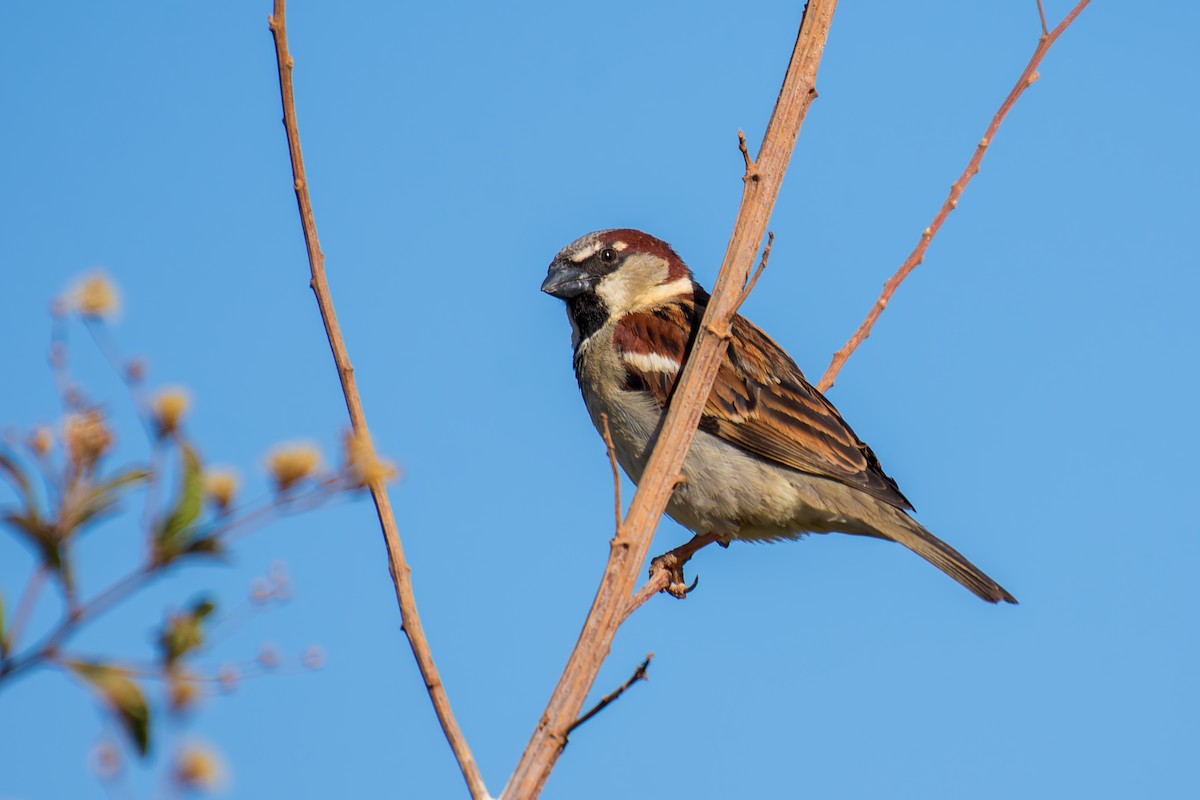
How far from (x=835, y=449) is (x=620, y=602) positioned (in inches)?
104

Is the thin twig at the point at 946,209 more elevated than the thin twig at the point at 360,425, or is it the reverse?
the thin twig at the point at 946,209

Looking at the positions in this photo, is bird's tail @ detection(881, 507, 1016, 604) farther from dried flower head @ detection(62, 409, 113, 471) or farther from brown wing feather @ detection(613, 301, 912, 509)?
dried flower head @ detection(62, 409, 113, 471)

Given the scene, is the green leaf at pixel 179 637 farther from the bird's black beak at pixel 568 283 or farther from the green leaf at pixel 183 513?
the bird's black beak at pixel 568 283

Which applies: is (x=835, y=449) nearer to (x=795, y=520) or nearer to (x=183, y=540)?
(x=795, y=520)

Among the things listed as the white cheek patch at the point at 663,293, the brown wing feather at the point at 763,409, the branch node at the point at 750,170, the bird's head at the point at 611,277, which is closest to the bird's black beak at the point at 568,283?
the bird's head at the point at 611,277

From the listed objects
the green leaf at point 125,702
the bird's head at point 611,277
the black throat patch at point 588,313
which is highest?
the bird's head at point 611,277

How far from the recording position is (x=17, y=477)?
995 mm

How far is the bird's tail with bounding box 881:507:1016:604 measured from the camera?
4672 millimetres

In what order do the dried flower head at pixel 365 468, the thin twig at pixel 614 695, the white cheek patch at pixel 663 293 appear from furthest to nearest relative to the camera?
the white cheek patch at pixel 663 293
the thin twig at pixel 614 695
the dried flower head at pixel 365 468

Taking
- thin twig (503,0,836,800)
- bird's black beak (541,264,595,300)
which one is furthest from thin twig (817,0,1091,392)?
bird's black beak (541,264,595,300)

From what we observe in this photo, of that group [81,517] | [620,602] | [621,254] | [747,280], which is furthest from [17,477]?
[621,254]

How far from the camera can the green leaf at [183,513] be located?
97cm

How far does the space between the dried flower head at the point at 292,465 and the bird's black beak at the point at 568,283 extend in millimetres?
4534

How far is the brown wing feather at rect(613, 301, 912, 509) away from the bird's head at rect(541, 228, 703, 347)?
0.29 m
